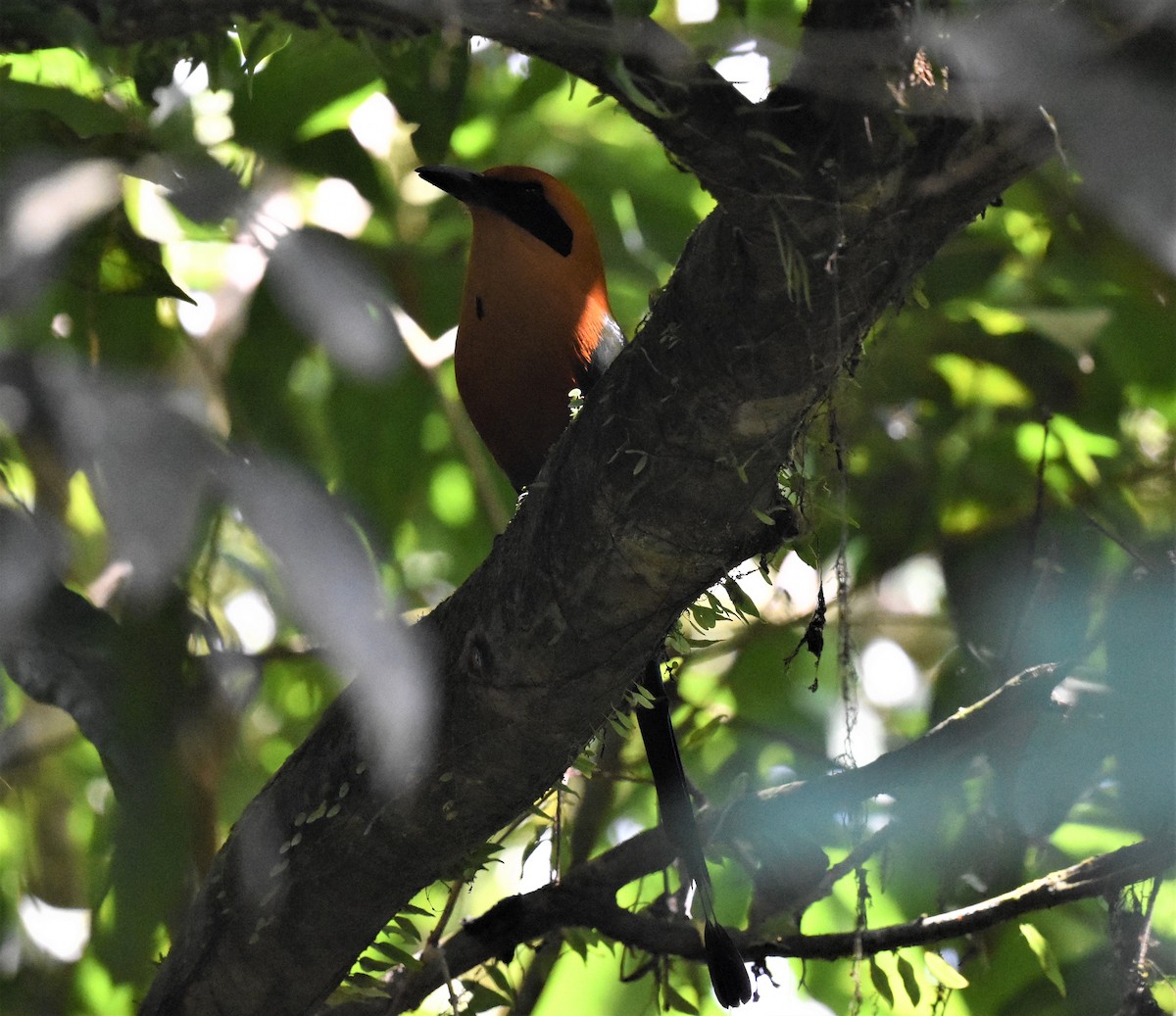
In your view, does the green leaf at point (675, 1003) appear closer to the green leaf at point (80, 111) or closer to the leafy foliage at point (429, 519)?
the leafy foliage at point (429, 519)

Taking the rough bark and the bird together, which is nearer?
the rough bark

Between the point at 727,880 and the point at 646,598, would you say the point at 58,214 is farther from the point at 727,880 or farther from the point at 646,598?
the point at 727,880

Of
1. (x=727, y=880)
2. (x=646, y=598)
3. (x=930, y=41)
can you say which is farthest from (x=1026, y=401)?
(x=930, y=41)

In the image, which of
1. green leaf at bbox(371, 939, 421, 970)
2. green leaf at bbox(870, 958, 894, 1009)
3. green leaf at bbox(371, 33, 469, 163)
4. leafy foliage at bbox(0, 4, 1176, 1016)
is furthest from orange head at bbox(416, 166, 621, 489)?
green leaf at bbox(870, 958, 894, 1009)

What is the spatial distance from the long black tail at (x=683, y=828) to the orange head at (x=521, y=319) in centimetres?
49

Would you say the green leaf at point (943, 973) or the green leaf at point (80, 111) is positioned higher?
the green leaf at point (80, 111)

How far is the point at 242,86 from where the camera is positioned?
1754 millimetres

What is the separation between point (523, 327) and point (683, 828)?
2.67 ft

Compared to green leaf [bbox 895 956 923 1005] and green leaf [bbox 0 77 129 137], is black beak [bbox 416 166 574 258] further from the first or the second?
green leaf [bbox 895 956 923 1005]

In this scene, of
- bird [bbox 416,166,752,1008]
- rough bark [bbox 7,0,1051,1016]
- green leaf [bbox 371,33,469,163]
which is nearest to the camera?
rough bark [bbox 7,0,1051,1016]

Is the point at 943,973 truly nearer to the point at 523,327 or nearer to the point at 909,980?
the point at 909,980

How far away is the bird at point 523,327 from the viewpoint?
2021 mm

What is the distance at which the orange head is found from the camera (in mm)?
2023

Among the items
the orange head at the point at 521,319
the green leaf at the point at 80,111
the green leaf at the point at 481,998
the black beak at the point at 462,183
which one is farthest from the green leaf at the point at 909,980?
the green leaf at the point at 80,111
